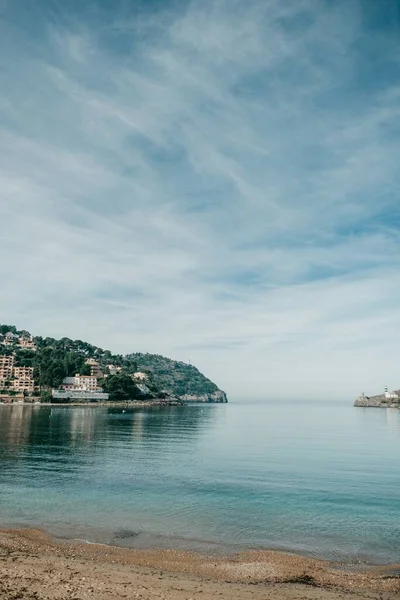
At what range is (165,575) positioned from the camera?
20.1 metres

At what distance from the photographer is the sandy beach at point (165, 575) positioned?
17031 millimetres

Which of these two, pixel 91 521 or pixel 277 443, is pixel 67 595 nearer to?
pixel 91 521

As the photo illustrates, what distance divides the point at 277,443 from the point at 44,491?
5851 centimetres

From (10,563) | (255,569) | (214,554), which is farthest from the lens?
(214,554)

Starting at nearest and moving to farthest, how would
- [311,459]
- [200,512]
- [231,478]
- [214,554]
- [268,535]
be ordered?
[214,554] → [268,535] → [200,512] → [231,478] → [311,459]

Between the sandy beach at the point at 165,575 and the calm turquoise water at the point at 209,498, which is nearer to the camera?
the sandy beach at the point at 165,575

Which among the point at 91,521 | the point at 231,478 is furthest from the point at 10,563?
the point at 231,478

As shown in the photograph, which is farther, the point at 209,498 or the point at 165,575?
the point at 209,498

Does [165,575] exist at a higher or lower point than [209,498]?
higher

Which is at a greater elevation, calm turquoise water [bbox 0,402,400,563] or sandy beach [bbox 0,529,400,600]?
sandy beach [bbox 0,529,400,600]

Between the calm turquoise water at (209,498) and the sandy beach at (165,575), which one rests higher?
the sandy beach at (165,575)

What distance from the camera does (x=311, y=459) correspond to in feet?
214

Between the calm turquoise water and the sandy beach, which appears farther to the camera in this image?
the calm turquoise water

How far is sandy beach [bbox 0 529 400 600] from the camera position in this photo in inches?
671
